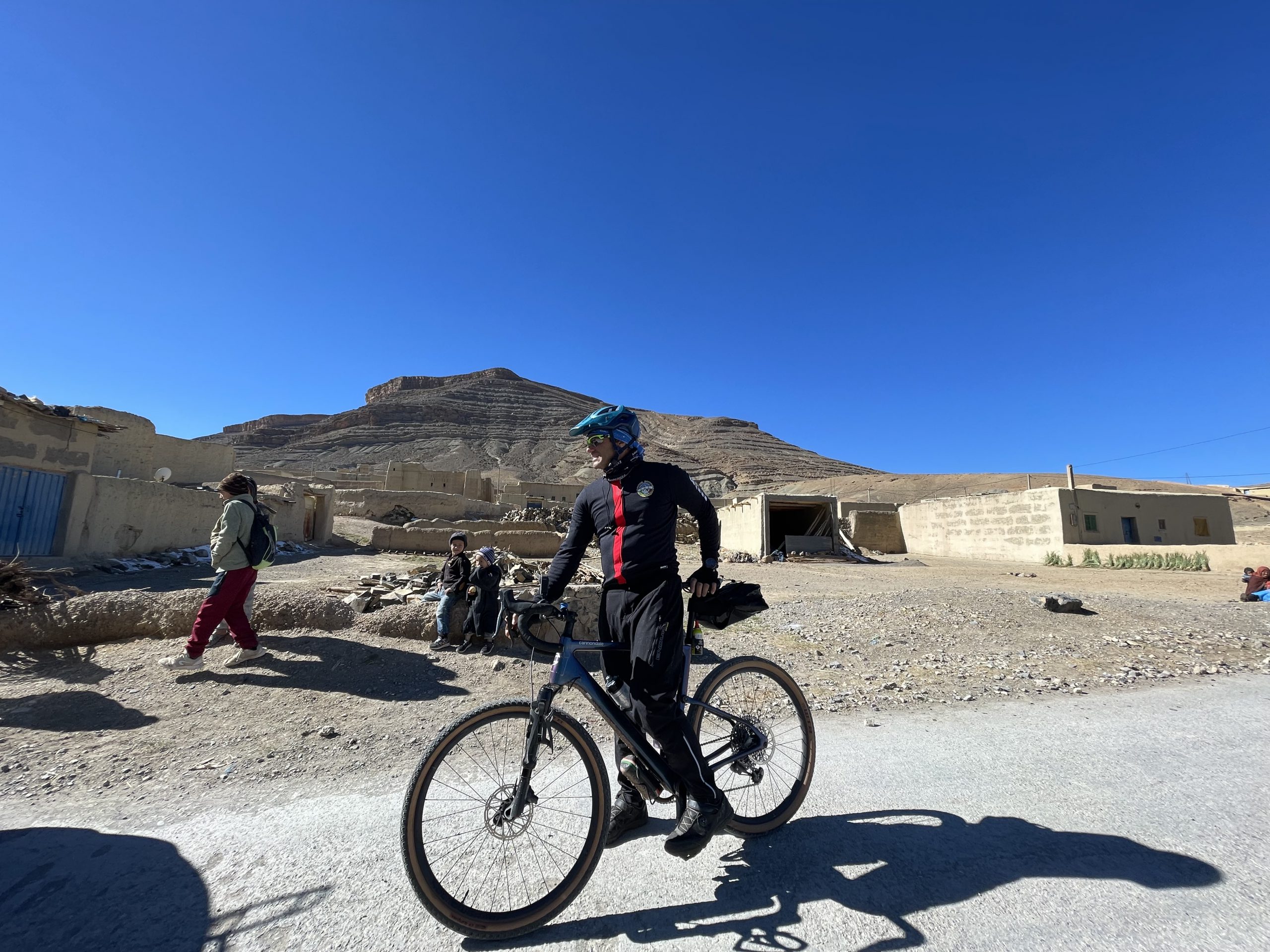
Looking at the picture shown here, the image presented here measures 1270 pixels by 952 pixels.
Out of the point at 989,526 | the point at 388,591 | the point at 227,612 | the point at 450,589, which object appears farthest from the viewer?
the point at 989,526

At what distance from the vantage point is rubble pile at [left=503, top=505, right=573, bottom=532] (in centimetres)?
2581

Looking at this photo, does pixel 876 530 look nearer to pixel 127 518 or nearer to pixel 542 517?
pixel 542 517

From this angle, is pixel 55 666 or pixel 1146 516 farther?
pixel 1146 516

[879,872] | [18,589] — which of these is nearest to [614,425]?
[879,872]

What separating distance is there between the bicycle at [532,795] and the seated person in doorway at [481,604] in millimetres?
3070

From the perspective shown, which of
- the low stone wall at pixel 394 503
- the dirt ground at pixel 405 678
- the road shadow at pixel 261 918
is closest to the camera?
the road shadow at pixel 261 918

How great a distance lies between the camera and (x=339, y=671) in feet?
14.6

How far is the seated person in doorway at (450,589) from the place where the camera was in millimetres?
5496

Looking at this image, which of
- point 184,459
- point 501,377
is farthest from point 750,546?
point 501,377

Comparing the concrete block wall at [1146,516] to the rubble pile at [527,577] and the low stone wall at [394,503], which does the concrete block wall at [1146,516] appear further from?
the low stone wall at [394,503]

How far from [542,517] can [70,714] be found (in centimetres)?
2457

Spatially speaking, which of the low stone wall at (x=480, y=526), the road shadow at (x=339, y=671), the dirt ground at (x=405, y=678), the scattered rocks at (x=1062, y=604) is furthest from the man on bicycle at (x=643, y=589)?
the low stone wall at (x=480, y=526)

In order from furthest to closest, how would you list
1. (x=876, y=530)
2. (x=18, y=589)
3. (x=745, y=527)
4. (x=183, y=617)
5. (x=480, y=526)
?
(x=876, y=530), (x=745, y=527), (x=480, y=526), (x=183, y=617), (x=18, y=589)

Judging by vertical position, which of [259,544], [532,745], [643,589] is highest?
[259,544]
